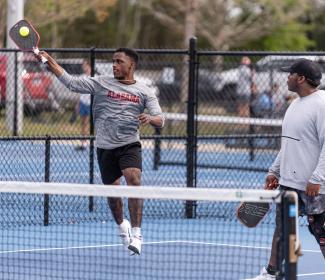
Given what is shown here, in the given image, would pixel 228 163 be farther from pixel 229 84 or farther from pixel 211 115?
pixel 229 84

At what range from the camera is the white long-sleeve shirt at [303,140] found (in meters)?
8.91

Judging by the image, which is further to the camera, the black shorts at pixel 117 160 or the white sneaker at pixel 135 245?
the black shorts at pixel 117 160

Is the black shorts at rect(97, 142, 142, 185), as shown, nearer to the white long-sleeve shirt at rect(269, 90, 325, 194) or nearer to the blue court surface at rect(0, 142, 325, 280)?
the blue court surface at rect(0, 142, 325, 280)

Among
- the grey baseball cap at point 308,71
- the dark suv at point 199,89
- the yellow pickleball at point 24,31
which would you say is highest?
the dark suv at point 199,89

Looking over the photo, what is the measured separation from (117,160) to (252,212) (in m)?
2.25

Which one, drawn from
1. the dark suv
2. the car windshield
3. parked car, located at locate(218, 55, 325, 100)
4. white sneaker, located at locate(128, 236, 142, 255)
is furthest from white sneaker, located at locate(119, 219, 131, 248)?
the dark suv

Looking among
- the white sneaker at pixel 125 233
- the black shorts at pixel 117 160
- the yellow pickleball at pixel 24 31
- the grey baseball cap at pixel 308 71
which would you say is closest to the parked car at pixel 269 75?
the black shorts at pixel 117 160

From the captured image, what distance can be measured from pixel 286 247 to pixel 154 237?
5.49 meters

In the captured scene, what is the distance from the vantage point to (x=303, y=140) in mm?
8984

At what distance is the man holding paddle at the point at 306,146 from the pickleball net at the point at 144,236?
668 millimetres

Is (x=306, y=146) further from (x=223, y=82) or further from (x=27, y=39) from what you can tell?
(x=223, y=82)

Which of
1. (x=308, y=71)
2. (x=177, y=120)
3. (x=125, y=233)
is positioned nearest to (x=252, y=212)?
(x=308, y=71)

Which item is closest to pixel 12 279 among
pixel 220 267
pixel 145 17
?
pixel 220 267

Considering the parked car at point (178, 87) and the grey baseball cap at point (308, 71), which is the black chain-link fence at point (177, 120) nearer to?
the parked car at point (178, 87)
